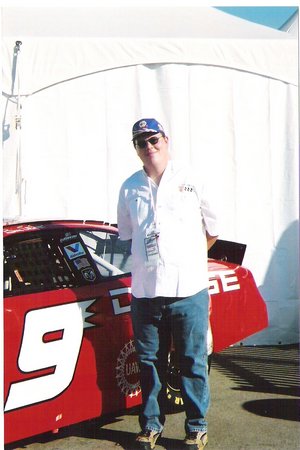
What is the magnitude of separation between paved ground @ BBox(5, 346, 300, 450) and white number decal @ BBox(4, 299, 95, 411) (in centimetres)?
48

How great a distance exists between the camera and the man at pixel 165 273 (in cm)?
326

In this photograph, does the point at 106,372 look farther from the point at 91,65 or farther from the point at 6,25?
the point at 6,25

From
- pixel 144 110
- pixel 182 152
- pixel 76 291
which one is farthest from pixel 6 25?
pixel 76 291

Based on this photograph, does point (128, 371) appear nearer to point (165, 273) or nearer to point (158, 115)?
point (165, 273)

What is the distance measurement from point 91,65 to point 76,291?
8.14 ft

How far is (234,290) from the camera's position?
4141 mm

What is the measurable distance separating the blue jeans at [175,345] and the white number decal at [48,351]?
0.31 m

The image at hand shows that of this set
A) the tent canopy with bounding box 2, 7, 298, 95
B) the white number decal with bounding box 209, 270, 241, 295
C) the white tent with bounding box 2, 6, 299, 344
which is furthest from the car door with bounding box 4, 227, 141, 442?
the tent canopy with bounding box 2, 7, 298, 95

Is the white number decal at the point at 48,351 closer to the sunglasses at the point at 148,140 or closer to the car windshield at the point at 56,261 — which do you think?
the car windshield at the point at 56,261

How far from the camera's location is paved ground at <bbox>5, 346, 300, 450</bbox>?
356cm

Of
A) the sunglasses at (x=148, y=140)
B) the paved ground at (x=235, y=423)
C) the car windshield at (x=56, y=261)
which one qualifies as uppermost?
the sunglasses at (x=148, y=140)

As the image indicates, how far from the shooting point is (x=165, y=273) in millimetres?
3256

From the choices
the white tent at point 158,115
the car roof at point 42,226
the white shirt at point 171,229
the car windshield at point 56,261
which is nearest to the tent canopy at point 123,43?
the white tent at point 158,115

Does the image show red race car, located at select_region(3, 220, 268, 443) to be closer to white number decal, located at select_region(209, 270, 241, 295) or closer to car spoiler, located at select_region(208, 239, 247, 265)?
white number decal, located at select_region(209, 270, 241, 295)
